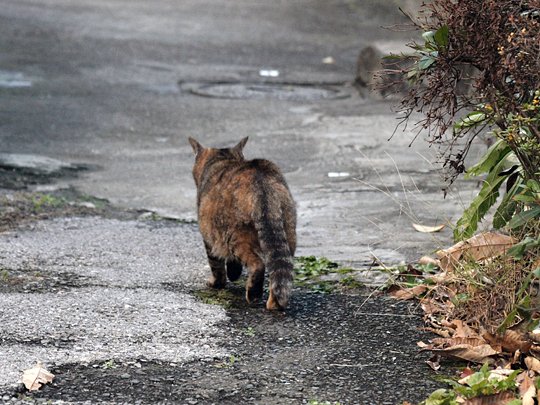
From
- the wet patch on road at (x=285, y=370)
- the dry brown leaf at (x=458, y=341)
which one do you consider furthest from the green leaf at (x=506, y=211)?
the dry brown leaf at (x=458, y=341)

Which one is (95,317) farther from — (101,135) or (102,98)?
(102,98)

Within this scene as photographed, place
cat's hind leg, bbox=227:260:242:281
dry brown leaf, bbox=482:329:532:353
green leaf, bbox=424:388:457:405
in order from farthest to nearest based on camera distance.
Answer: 1. cat's hind leg, bbox=227:260:242:281
2. dry brown leaf, bbox=482:329:532:353
3. green leaf, bbox=424:388:457:405

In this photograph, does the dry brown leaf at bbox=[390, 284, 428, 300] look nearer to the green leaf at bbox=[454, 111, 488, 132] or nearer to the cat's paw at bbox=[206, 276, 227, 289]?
the green leaf at bbox=[454, 111, 488, 132]

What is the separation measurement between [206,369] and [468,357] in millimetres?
1346

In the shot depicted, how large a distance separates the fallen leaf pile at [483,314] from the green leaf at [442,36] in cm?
122

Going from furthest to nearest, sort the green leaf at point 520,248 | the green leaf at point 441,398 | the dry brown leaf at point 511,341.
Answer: the dry brown leaf at point 511,341, the green leaf at point 520,248, the green leaf at point 441,398

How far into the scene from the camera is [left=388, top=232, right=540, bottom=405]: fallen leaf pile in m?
4.98

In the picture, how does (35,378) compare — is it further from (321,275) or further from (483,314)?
(321,275)

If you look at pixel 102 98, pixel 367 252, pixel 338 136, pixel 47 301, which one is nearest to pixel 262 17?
pixel 102 98

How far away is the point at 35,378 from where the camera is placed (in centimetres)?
496

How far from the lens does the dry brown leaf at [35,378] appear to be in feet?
16.1

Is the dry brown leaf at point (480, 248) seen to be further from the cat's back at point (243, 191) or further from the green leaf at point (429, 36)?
the green leaf at point (429, 36)

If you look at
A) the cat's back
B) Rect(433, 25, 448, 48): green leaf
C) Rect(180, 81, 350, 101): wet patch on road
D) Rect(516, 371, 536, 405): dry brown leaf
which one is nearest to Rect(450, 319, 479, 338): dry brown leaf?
Rect(516, 371, 536, 405): dry brown leaf

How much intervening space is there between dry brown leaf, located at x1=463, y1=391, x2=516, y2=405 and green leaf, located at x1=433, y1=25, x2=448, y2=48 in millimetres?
1833
